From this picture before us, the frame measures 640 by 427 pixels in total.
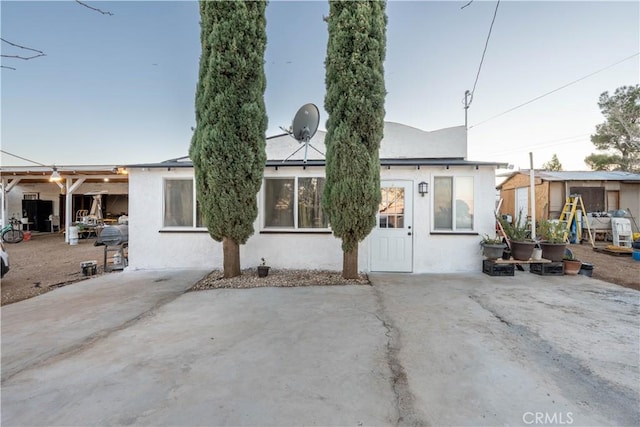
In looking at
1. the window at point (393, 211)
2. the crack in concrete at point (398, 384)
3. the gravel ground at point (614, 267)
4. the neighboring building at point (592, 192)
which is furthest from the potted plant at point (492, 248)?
the neighboring building at point (592, 192)

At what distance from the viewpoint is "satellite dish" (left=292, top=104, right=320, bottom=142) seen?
670cm

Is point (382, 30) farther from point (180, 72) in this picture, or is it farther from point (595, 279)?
point (180, 72)

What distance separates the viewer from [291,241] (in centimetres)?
649

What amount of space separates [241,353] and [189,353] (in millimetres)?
521

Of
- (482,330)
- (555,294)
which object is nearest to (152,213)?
(482,330)

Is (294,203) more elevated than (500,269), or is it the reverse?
(294,203)

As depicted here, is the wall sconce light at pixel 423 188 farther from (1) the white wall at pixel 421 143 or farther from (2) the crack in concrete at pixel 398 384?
(1) the white wall at pixel 421 143

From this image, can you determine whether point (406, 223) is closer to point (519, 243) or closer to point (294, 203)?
point (519, 243)

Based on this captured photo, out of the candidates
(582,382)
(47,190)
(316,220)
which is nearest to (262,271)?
(316,220)

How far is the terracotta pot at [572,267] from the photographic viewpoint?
598 cm

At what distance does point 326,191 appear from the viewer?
551cm

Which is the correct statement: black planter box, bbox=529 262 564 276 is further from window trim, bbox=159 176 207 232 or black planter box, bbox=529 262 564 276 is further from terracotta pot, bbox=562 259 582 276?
window trim, bbox=159 176 207 232

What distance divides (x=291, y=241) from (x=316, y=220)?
77 cm

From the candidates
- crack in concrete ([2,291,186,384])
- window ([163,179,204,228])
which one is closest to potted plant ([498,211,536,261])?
crack in concrete ([2,291,186,384])
